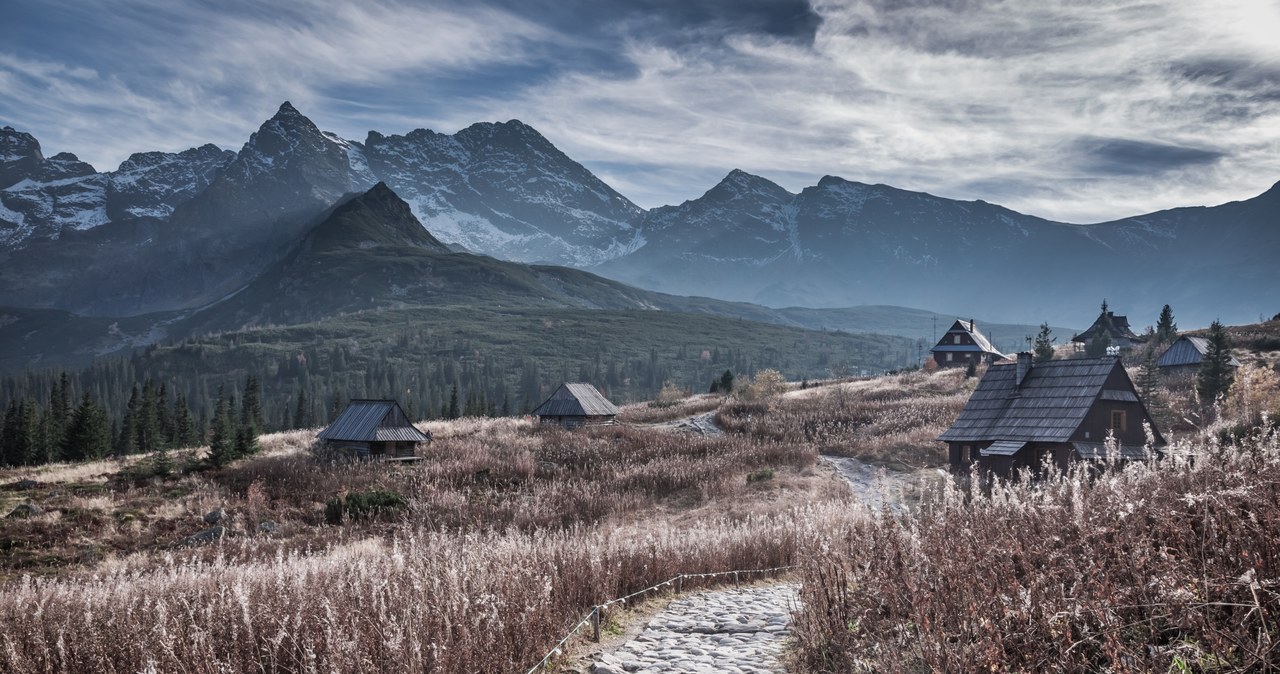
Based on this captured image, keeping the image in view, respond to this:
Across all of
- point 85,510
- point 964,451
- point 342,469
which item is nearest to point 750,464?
point 964,451

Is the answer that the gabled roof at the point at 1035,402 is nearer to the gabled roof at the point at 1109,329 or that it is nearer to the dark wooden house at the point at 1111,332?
the dark wooden house at the point at 1111,332

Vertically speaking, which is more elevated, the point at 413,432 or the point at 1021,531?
the point at 1021,531

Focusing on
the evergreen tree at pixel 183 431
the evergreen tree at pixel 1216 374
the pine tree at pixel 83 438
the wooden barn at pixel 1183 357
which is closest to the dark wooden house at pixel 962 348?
the wooden barn at pixel 1183 357

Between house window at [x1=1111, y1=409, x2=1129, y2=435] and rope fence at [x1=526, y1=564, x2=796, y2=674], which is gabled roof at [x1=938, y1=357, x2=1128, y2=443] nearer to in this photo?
house window at [x1=1111, y1=409, x2=1129, y2=435]

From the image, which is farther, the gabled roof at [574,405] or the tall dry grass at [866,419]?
the gabled roof at [574,405]

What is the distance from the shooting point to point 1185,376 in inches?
2665

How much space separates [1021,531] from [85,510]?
32.3 meters

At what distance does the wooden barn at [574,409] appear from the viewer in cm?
6383

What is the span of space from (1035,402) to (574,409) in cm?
3445

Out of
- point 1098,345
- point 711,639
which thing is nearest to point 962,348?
point 1098,345

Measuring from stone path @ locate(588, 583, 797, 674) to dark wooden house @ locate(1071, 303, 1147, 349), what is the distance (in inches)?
3627

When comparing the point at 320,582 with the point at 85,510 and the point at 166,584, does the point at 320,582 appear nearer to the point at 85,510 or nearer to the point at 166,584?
the point at 166,584

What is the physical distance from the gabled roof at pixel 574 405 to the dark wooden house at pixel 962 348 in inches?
1972

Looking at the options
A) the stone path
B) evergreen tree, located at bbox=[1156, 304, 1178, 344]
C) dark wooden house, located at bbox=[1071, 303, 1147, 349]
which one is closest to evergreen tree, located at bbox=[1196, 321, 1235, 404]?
evergreen tree, located at bbox=[1156, 304, 1178, 344]
